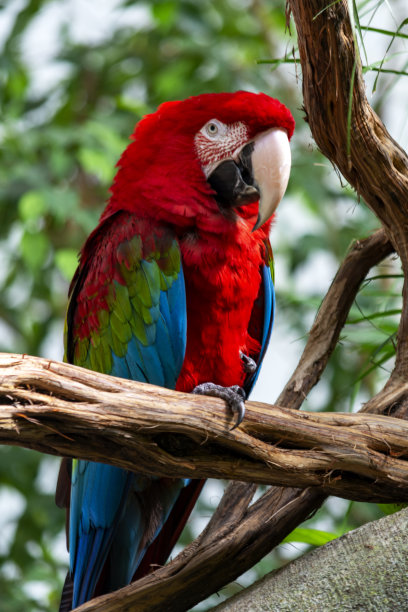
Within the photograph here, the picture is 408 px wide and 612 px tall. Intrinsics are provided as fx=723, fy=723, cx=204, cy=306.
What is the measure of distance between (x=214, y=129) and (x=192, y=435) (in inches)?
27.1

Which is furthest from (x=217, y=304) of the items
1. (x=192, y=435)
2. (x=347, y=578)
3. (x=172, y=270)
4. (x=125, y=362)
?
(x=347, y=578)

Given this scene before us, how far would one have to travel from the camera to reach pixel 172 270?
4.58 feet

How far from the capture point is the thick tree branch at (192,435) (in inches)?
36.0

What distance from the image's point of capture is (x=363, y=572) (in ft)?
3.62

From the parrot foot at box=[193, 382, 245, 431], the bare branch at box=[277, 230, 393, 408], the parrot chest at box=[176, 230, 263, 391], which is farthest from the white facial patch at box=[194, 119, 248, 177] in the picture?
the parrot foot at box=[193, 382, 245, 431]

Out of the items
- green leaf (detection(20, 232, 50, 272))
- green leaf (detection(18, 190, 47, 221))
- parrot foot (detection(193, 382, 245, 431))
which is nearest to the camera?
parrot foot (detection(193, 382, 245, 431))

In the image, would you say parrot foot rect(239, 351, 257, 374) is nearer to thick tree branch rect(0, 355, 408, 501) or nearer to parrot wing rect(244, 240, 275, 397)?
parrot wing rect(244, 240, 275, 397)

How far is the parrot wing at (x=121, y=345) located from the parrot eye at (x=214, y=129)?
218 millimetres

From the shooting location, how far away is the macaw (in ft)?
4.62

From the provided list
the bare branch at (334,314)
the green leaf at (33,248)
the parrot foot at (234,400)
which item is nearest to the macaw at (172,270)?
the bare branch at (334,314)

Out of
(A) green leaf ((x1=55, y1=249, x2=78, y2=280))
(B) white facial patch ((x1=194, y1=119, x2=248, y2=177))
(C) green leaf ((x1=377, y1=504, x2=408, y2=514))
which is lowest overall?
(C) green leaf ((x1=377, y1=504, x2=408, y2=514))

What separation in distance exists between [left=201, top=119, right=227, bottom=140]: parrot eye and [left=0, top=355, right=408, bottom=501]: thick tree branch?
60 centimetres

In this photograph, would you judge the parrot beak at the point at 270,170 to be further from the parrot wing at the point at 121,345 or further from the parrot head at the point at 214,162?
the parrot wing at the point at 121,345

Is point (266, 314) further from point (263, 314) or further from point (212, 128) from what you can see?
point (212, 128)
